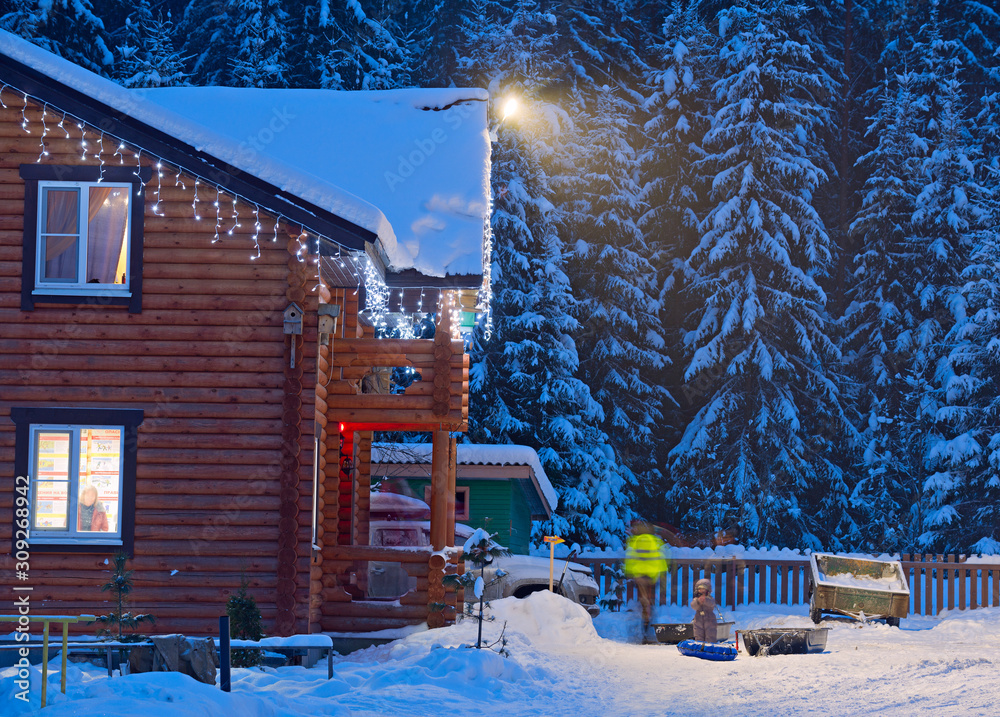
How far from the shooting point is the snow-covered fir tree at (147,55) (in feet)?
116

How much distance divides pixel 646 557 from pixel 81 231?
13030 millimetres

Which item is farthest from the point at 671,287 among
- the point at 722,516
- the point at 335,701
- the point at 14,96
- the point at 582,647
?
the point at 335,701

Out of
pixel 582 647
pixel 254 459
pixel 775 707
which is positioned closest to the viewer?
pixel 775 707

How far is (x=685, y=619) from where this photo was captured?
22.4 metres

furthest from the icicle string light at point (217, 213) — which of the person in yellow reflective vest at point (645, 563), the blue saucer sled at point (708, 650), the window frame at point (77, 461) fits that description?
the person in yellow reflective vest at point (645, 563)

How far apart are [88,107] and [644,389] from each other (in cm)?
2563

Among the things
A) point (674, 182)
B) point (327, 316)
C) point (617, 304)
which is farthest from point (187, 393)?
point (674, 182)

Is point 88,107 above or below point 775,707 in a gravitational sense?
above

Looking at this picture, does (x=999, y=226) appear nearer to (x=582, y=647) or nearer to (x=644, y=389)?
(x=644, y=389)

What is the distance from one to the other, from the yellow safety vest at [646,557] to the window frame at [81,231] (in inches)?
473

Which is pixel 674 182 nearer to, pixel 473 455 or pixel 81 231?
pixel 473 455

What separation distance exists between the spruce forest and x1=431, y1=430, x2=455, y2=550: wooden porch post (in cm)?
1778

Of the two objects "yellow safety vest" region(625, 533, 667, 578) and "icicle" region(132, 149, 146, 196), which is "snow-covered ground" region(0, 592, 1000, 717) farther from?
"icicle" region(132, 149, 146, 196)

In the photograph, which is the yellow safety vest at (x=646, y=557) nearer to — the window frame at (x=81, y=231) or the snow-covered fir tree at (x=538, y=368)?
the snow-covered fir tree at (x=538, y=368)
